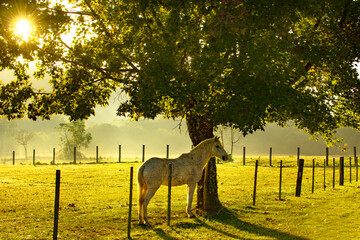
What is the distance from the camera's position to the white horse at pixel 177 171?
41.8ft

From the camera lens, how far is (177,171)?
45.0ft

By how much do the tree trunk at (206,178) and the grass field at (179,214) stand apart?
1.75 feet

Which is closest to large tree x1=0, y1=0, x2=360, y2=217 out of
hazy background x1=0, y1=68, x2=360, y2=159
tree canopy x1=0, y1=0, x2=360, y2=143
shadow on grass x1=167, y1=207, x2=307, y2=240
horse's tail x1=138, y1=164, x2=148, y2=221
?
tree canopy x1=0, y1=0, x2=360, y2=143

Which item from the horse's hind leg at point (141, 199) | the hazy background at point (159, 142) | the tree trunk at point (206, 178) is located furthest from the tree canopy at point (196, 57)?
the hazy background at point (159, 142)

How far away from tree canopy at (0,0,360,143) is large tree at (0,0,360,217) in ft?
0.13

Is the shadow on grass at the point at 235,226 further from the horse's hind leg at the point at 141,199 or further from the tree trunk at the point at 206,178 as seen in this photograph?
the horse's hind leg at the point at 141,199

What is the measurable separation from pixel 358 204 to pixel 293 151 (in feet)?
359

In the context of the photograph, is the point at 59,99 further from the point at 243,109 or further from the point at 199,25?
the point at 243,109

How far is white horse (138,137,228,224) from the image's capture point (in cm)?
1274

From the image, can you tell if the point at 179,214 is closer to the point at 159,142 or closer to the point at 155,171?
the point at 155,171

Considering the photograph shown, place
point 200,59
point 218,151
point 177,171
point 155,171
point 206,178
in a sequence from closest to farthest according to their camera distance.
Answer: point 200,59 → point 155,171 → point 177,171 → point 218,151 → point 206,178

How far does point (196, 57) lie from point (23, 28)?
719 centimetres

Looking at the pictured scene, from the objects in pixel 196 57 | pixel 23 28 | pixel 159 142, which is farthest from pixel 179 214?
pixel 159 142

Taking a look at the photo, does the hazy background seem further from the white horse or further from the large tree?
the white horse
